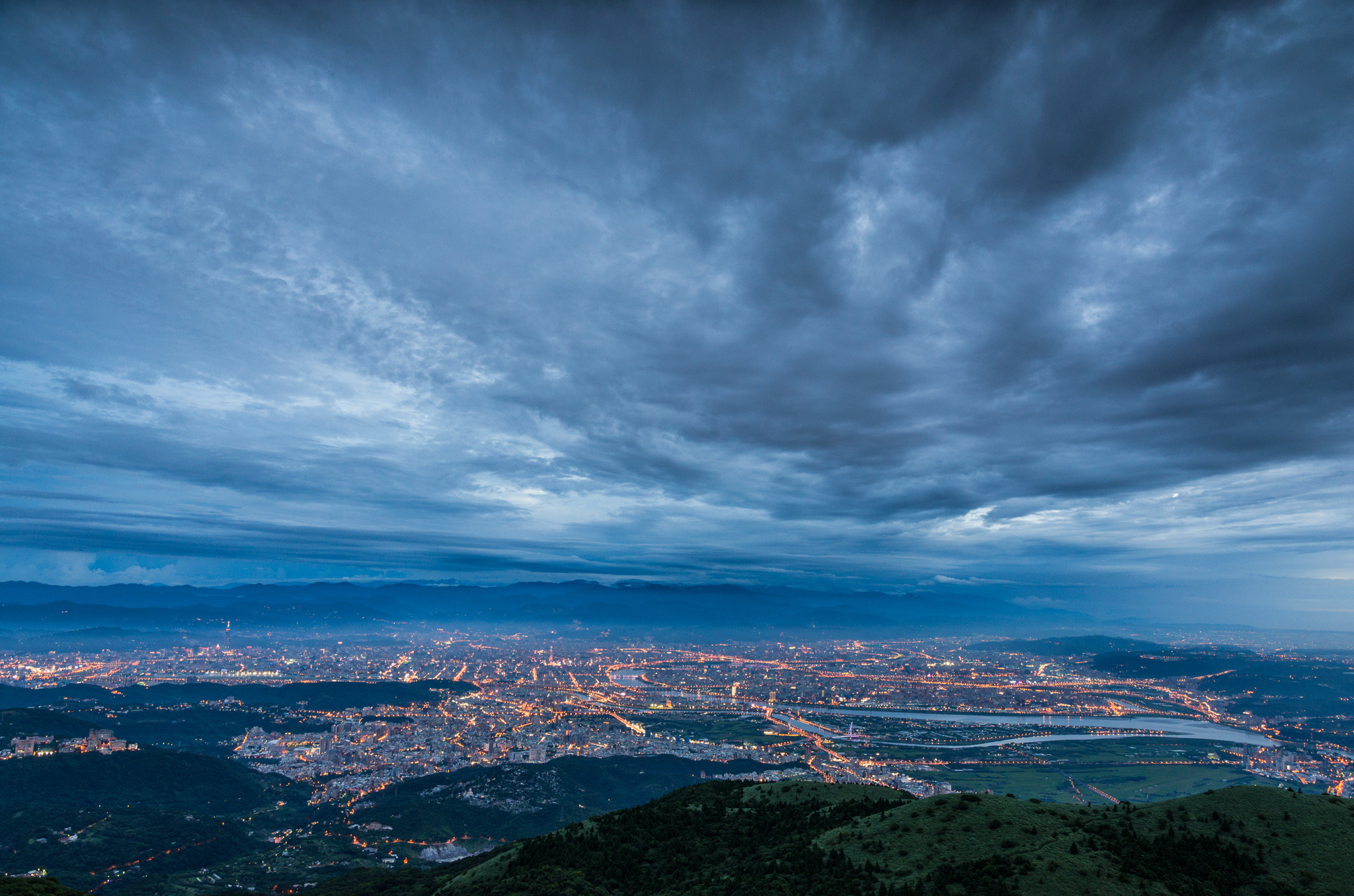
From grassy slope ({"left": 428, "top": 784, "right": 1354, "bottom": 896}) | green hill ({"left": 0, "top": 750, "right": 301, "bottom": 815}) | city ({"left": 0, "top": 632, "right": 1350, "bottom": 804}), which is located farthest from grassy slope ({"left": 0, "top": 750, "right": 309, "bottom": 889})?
grassy slope ({"left": 428, "top": 784, "right": 1354, "bottom": 896})

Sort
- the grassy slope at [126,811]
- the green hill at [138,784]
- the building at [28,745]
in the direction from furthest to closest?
the building at [28,745], the green hill at [138,784], the grassy slope at [126,811]

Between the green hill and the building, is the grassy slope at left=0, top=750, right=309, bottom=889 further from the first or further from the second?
the building

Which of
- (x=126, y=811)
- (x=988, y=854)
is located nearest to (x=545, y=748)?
(x=126, y=811)

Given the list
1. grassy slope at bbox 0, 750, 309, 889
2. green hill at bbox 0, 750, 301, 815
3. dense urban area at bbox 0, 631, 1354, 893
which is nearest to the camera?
grassy slope at bbox 0, 750, 309, 889

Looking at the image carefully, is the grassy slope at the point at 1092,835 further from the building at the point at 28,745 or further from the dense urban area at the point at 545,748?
the building at the point at 28,745

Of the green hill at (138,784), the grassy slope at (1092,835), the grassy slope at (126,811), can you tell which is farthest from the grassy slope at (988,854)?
the green hill at (138,784)

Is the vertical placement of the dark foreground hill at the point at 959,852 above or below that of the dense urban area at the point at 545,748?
above

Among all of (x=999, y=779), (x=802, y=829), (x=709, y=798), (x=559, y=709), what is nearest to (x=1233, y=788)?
(x=802, y=829)

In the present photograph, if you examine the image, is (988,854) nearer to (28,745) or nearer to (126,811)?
(126,811)
